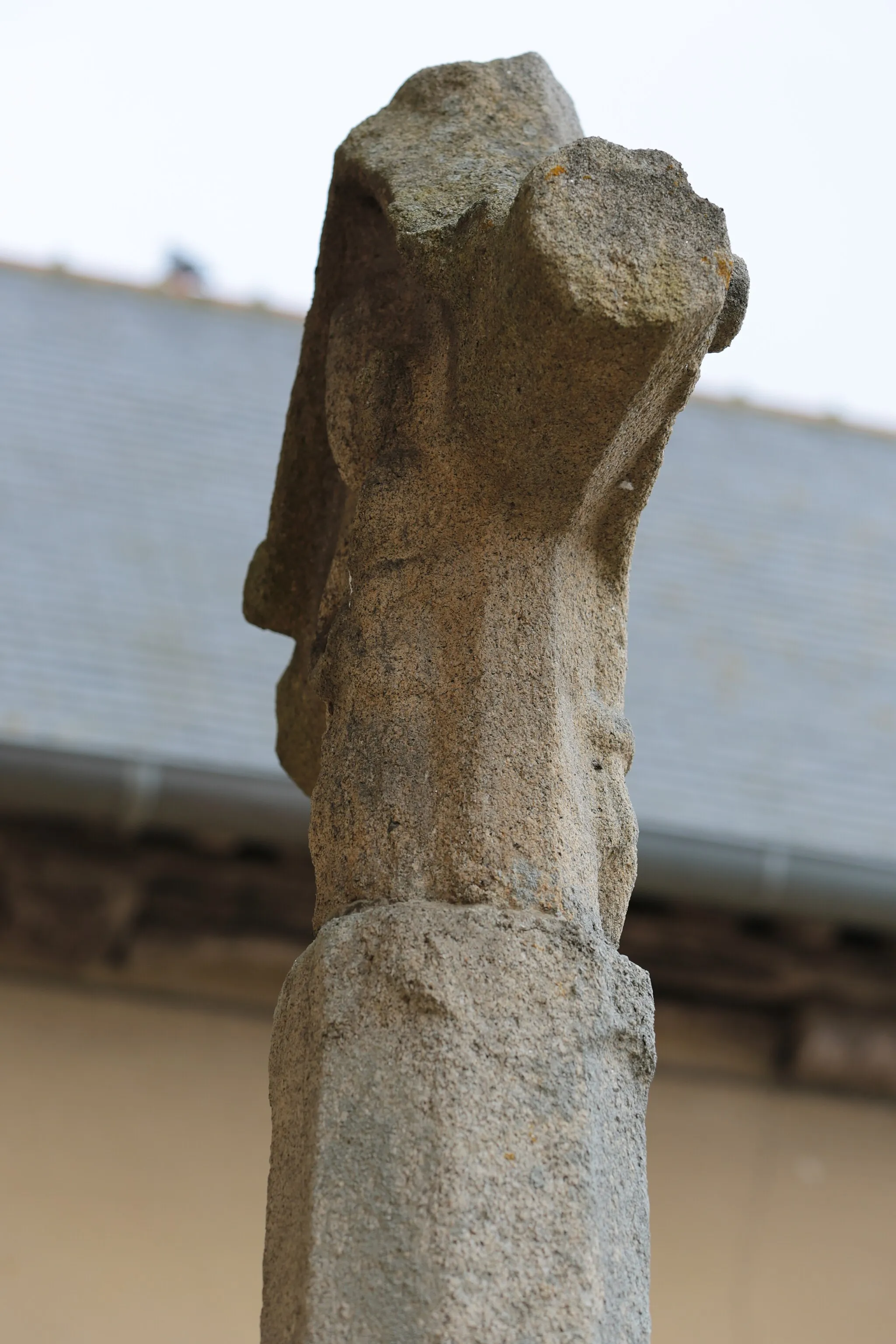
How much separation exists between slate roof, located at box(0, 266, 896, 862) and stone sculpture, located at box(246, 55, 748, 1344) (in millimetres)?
2135

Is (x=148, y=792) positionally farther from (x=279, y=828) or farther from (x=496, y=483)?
(x=496, y=483)

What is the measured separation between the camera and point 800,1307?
13.1 feet

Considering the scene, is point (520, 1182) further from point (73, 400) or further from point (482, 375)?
point (73, 400)

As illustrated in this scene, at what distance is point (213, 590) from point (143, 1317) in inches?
83.7

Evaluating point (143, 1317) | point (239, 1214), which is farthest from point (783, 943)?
point (143, 1317)

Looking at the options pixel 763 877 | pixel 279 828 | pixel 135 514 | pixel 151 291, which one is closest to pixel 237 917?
pixel 279 828

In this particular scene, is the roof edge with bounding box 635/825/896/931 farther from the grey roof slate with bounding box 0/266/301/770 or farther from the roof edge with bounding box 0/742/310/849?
the grey roof slate with bounding box 0/266/301/770

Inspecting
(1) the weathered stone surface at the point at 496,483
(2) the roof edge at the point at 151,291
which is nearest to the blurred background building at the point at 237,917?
(2) the roof edge at the point at 151,291

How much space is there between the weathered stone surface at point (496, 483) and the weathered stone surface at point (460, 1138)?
0.06 meters

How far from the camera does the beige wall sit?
143 inches

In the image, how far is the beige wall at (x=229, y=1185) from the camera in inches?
143

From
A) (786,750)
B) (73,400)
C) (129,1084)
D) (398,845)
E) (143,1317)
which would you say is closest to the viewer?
(398,845)

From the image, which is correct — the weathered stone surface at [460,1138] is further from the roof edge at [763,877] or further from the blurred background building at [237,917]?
the roof edge at [763,877]

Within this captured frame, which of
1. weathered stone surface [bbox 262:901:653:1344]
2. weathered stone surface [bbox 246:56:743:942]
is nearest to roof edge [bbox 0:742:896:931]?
weathered stone surface [bbox 246:56:743:942]
